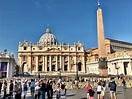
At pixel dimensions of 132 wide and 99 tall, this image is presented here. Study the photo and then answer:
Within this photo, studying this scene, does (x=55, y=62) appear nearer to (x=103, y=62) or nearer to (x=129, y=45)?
(x=129, y=45)

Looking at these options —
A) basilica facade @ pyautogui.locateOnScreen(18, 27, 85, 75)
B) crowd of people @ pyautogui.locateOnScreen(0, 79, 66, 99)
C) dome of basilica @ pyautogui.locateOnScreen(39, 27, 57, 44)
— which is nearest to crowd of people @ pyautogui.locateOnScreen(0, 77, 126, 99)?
crowd of people @ pyautogui.locateOnScreen(0, 79, 66, 99)

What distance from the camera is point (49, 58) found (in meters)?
71.2

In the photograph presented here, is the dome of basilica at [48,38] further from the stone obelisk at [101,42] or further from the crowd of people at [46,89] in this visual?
the crowd of people at [46,89]

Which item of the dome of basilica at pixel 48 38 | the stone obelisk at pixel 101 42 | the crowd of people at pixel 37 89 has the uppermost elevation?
the dome of basilica at pixel 48 38

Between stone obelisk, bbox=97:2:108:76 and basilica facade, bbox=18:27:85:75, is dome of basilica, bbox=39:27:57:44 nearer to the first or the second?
basilica facade, bbox=18:27:85:75

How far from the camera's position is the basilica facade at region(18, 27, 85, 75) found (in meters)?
69.6

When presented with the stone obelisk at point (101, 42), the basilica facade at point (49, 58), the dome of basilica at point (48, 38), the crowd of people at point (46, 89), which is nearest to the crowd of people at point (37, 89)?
the crowd of people at point (46, 89)

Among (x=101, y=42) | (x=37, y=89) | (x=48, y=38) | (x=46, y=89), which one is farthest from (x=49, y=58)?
(x=46, y=89)

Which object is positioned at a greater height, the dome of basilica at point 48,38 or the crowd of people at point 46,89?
the dome of basilica at point 48,38

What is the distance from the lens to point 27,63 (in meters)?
69.3

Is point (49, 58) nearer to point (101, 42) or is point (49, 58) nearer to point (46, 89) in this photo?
point (101, 42)

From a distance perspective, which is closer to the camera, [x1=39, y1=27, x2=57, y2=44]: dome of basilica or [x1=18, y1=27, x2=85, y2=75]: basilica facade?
[x1=18, y1=27, x2=85, y2=75]: basilica facade

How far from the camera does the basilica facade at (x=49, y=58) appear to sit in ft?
228

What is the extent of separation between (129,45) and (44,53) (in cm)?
4701
